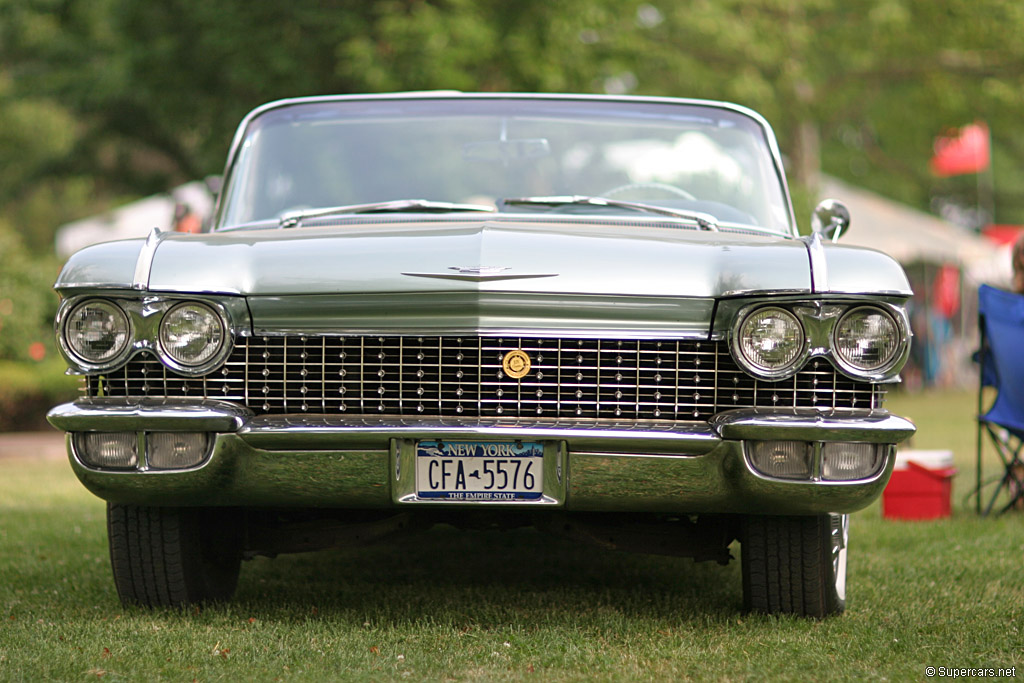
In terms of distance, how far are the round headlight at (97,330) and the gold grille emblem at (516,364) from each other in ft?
3.48

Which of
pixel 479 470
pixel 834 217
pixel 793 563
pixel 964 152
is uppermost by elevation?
pixel 964 152

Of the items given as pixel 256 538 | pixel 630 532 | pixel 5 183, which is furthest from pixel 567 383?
pixel 5 183

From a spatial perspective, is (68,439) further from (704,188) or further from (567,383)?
(704,188)

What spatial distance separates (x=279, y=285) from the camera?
342 cm

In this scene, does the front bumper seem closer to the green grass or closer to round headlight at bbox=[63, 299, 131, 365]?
round headlight at bbox=[63, 299, 131, 365]

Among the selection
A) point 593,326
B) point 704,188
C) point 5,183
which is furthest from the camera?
point 5,183

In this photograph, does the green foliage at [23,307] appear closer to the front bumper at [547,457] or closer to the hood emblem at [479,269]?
the front bumper at [547,457]

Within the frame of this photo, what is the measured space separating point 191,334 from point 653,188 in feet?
6.24

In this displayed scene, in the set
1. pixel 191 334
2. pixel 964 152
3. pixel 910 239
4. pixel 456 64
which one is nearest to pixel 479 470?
pixel 191 334

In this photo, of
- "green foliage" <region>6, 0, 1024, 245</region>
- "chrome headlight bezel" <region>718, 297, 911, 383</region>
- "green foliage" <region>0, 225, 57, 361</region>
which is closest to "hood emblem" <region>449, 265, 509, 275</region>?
"chrome headlight bezel" <region>718, 297, 911, 383</region>

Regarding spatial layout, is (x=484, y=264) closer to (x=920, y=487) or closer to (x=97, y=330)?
(x=97, y=330)

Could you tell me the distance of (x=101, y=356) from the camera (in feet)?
11.3

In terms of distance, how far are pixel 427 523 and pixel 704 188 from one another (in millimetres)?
1677

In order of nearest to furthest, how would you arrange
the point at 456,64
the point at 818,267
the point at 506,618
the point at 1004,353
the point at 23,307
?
the point at 818,267 < the point at 506,618 < the point at 1004,353 < the point at 456,64 < the point at 23,307
